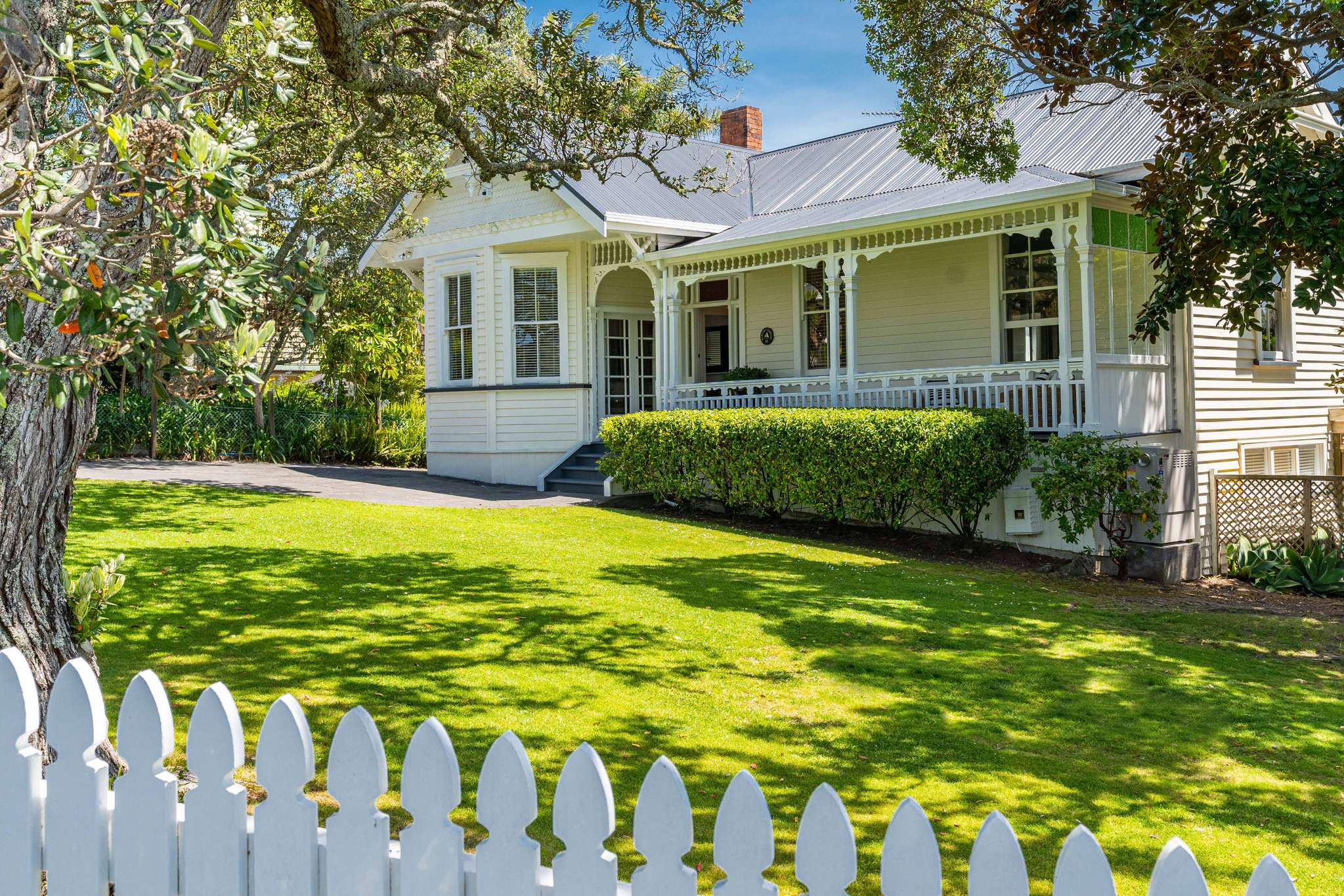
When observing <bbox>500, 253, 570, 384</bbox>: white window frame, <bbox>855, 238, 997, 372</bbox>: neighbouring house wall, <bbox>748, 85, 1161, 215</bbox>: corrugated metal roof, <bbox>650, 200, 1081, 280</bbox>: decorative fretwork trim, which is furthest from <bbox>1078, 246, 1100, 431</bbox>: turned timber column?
Answer: <bbox>500, 253, 570, 384</bbox>: white window frame

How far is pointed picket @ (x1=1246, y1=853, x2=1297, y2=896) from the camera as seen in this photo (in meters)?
1.95

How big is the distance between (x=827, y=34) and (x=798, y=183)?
3856mm

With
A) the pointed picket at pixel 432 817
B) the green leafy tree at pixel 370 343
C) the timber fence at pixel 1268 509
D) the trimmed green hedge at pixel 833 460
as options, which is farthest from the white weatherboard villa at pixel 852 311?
the pointed picket at pixel 432 817

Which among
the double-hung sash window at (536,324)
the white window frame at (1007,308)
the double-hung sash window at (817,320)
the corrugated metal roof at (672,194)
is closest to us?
the white window frame at (1007,308)

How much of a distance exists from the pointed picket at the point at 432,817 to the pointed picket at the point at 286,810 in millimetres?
275

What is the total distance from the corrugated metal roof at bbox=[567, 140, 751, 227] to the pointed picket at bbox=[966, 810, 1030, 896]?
15.8 metres

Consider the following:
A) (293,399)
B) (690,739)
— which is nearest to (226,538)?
(690,739)

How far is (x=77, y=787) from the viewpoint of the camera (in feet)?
9.64

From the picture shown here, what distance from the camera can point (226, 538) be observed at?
11.5m

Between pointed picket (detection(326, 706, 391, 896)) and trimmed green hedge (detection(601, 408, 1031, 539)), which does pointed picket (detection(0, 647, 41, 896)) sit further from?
trimmed green hedge (detection(601, 408, 1031, 539))

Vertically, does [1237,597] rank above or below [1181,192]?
below

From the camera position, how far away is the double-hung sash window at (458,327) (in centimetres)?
2122

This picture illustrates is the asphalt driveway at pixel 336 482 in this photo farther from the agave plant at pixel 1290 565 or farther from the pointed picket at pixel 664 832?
the pointed picket at pixel 664 832

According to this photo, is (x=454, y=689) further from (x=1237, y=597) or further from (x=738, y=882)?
(x=1237, y=597)
